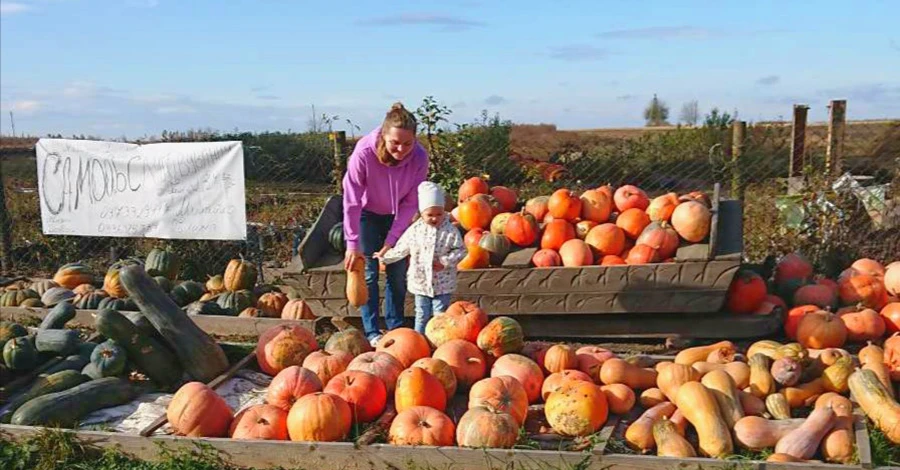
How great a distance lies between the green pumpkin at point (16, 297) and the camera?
736cm

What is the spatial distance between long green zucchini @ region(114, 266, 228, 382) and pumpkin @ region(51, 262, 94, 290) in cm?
334

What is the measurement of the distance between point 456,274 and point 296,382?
1.79 m

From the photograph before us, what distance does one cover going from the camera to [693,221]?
587 centimetres

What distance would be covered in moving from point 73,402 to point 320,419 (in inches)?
62.5

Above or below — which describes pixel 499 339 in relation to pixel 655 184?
below

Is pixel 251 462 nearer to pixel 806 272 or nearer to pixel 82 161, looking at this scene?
pixel 806 272

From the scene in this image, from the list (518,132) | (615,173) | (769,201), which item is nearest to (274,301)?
→ (769,201)

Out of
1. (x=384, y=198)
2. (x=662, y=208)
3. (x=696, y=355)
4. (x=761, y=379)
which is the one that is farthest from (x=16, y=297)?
(x=761, y=379)

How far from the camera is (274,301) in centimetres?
706

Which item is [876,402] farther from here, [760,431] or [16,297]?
[16,297]

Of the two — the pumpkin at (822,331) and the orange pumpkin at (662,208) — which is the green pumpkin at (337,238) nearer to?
the orange pumpkin at (662,208)

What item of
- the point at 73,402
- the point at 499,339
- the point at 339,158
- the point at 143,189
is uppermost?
the point at 339,158

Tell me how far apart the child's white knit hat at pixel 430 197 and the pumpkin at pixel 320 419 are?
5.57 feet

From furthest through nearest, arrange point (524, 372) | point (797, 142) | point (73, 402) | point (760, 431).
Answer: point (797, 142) → point (73, 402) → point (524, 372) → point (760, 431)
